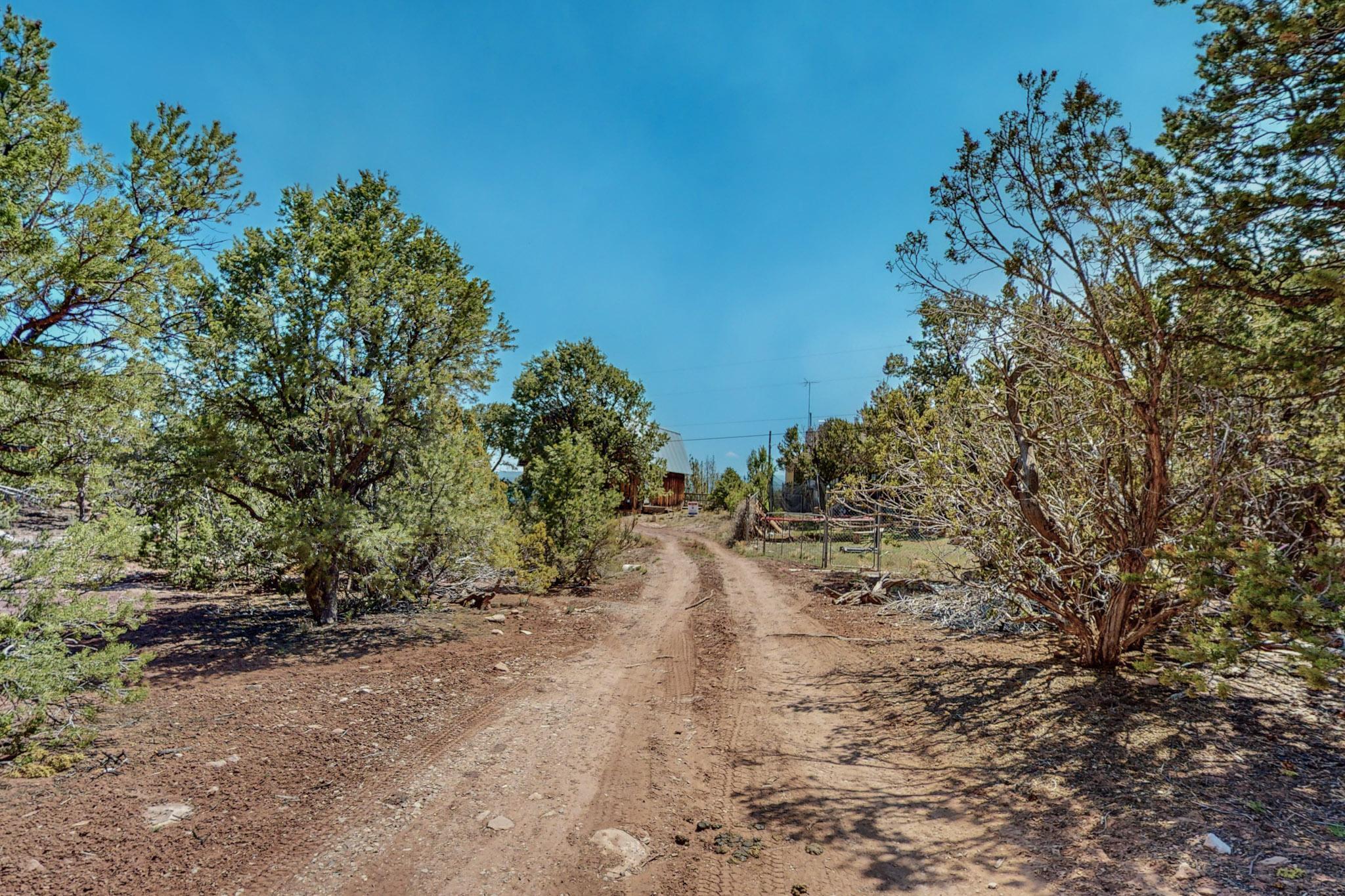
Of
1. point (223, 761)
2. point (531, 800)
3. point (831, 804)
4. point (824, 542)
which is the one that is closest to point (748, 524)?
point (824, 542)

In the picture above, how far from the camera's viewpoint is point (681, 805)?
3.88 m

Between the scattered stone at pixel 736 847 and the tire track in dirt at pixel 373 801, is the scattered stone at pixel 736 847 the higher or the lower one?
the lower one

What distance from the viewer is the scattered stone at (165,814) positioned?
343 cm

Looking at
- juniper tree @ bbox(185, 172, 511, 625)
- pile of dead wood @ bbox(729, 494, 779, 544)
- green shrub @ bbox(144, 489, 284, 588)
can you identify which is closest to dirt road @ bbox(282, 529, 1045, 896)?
juniper tree @ bbox(185, 172, 511, 625)

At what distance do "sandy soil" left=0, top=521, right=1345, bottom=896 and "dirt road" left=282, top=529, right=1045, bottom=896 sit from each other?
0.07 ft

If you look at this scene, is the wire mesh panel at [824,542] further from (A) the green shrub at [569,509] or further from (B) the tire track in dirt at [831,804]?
(B) the tire track in dirt at [831,804]

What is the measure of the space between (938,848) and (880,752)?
57.2 inches

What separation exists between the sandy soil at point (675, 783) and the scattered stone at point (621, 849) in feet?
0.06

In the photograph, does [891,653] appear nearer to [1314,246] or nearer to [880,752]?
[880,752]

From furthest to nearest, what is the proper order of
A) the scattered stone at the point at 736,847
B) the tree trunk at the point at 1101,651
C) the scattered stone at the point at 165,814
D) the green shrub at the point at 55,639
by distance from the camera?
the tree trunk at the point at 1101,651 → the green shrub at the point at 55,639 → the scattered stone at the point at 165,814 → the scattered stone at the point at 736,847

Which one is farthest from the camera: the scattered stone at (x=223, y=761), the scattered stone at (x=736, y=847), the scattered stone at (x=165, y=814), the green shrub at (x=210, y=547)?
the green shrub at (x=210, y=547)

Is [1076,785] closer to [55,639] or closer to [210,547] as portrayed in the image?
[55,639]

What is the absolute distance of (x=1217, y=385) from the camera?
4.08 metres

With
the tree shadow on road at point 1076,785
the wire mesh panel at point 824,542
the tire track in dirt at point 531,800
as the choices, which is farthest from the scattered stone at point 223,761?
the wire mesh panel at point 824,542
